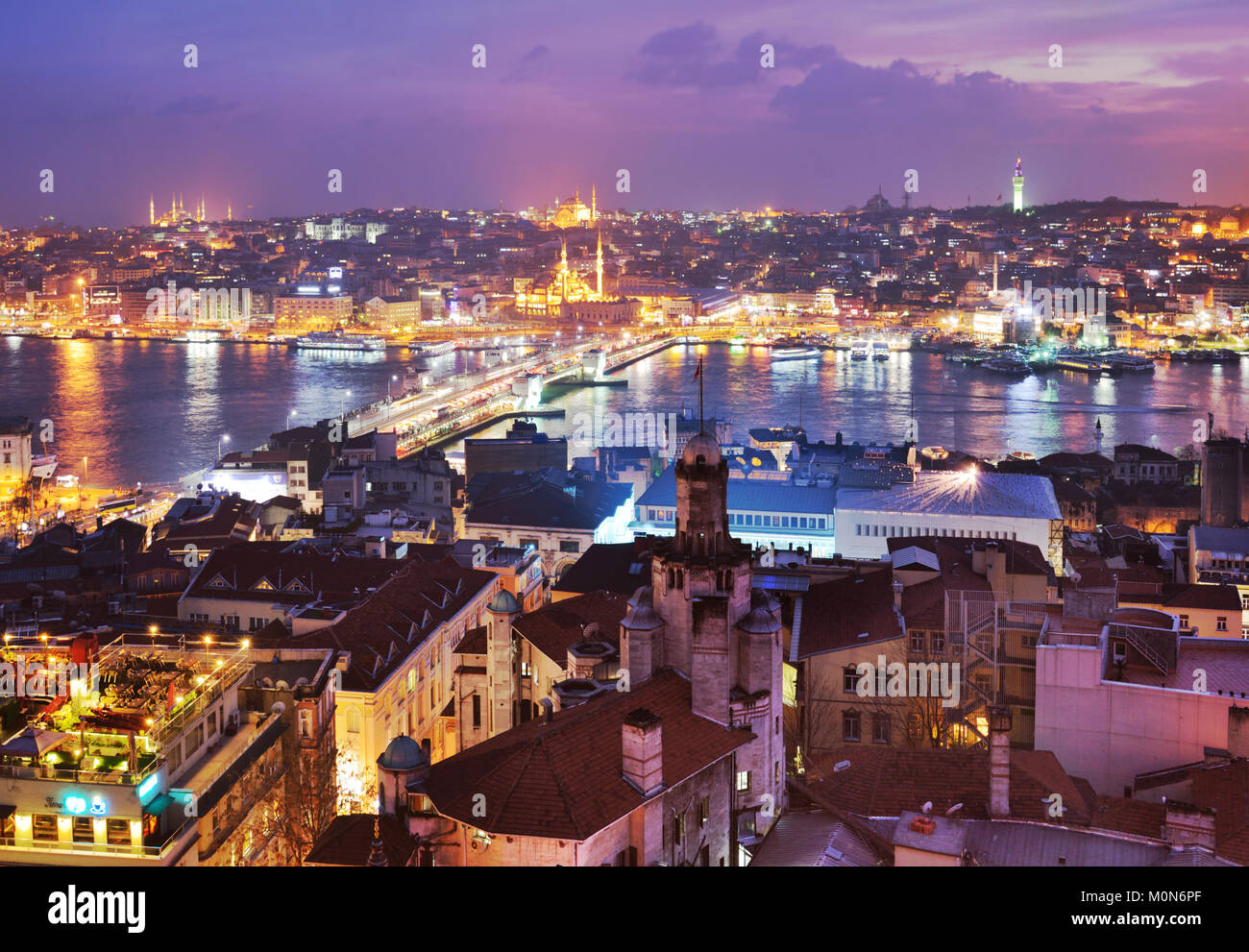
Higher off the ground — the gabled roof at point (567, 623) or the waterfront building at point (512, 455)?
the gabled roof at point (567, 623)

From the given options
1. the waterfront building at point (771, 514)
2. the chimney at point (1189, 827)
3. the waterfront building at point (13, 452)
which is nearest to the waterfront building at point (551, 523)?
the waterfront building at point (771, 514)

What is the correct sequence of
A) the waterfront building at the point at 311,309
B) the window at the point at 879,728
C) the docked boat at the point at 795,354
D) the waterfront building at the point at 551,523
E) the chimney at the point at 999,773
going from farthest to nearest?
the waterfront building at the point at 311,309 → the docked boat at the point at 795,354 → the waterfront building at the point at 551,523 → the window at the point at 879,728 → the chimney at the point at 999,773

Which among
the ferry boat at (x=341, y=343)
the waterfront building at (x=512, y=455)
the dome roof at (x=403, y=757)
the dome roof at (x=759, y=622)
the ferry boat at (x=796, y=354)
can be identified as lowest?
the waterfront building at (x=512, y=455)

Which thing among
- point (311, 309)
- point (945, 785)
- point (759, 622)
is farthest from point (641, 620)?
point (311, 309)

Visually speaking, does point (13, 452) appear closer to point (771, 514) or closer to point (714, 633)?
point (771, 514)

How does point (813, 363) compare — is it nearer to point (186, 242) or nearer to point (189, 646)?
point (189, 646)

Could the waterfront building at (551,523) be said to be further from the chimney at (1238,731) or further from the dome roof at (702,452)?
the chimney at (1238,731)

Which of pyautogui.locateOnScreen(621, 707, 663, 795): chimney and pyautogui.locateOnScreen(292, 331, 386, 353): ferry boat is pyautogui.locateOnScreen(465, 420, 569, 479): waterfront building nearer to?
pyautogui.locateOnScreen(621, 707, 663, 795): chimney

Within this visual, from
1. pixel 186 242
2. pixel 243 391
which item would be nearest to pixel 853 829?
pixel 243 391
